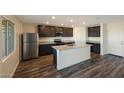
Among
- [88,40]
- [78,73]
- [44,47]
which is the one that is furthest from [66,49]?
[88,40]

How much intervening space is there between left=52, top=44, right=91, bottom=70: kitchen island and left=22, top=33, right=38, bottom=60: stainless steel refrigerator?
1755 millimetres

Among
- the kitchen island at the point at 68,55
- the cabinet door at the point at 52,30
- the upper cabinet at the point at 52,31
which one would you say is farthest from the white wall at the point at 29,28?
the kitchen island at the point at 68,55

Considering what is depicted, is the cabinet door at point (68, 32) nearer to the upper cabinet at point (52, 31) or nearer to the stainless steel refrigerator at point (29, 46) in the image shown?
the upper cabinet at point (52, 31)

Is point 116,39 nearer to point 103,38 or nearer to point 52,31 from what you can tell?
point 103,38

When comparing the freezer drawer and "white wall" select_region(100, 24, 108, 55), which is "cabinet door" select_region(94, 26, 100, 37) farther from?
the freezer drawer

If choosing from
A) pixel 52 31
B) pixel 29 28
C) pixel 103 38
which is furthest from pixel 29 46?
pixel 103 38

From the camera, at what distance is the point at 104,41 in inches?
281

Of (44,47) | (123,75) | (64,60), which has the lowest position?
(123,75)

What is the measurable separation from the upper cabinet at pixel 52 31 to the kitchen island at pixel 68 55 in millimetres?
2715

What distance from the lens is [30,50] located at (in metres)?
5.93

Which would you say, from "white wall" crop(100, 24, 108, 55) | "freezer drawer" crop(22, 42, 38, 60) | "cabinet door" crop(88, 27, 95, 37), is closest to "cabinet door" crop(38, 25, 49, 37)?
"freezer drawer" crop(22, 42, 38, 60)

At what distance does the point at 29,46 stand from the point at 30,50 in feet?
0.71
